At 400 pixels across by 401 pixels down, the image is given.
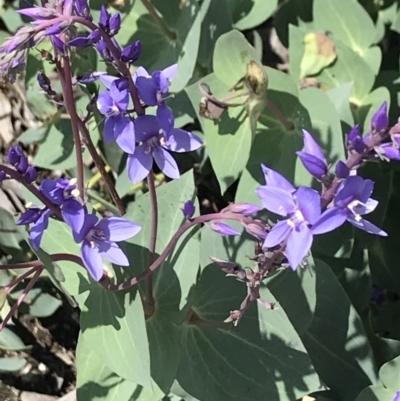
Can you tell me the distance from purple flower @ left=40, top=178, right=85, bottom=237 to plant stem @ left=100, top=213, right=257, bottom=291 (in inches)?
7.6

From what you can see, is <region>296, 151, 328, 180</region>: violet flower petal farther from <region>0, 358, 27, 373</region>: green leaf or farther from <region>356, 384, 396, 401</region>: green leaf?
<region>0, 358, 27, 373</region>: green leaf

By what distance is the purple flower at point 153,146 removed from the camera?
3.29 ft

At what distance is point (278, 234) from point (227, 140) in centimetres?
73

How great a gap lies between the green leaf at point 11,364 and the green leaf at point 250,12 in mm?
1226

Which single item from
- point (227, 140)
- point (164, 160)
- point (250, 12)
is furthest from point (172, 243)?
point (250, 12)

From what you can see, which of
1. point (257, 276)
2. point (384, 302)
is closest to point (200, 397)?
point (257, 276)

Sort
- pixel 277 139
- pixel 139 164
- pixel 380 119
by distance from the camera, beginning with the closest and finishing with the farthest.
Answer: pixel 380 119
pixel 139 164
pixel 277 139

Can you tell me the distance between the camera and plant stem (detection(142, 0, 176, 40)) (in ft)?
5.53

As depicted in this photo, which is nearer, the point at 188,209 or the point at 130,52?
the point at 130,52

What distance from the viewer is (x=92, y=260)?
971mm

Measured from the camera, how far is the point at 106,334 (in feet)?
3.77

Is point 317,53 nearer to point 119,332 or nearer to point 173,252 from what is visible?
point 173,252

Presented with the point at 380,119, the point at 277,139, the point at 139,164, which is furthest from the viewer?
the point at 277,139

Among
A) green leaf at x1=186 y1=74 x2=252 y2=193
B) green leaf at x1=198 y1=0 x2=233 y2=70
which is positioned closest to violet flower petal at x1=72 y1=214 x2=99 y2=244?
green leaf at x1=186 y1=74 x2=252 y2=193
